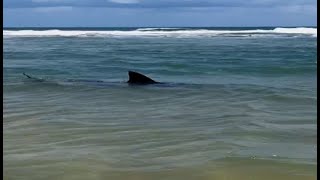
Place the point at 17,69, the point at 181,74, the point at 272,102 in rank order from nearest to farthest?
the point at 272,102, the point at 181,74, the point at 17,69

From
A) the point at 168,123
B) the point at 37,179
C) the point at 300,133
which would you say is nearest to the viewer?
the point at 37,179

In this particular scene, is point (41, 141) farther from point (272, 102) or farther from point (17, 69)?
point (17, 69)

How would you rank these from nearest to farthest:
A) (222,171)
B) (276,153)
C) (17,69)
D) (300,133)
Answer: (222,171), (276,153), (300,133), (17,69)

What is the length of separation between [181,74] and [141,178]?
12.1 m

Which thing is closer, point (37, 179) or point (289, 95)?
point (37, 179)

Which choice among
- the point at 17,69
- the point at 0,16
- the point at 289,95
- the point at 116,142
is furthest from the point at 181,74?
the point at 0,16

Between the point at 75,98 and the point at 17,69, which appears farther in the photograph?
the point at 17,69

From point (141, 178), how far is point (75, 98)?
19.5ft

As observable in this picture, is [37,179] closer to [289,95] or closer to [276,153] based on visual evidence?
[276,153]

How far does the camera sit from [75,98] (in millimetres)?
10500

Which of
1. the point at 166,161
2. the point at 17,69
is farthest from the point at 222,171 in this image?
the point at 17,69

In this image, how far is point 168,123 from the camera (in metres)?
7.49

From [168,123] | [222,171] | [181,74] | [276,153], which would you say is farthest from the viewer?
[181,74]

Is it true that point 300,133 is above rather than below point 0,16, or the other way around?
below
